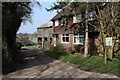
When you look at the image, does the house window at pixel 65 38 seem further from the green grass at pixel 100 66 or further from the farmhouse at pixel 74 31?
the green grass at pixel 100 66

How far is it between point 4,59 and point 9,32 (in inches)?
68.5

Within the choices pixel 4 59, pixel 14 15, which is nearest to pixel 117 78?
pixel 4 59

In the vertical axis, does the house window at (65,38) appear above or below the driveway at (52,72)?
above

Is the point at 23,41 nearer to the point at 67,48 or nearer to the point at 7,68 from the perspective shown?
the point at 67,48

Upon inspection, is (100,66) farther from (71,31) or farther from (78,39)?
(71,31)

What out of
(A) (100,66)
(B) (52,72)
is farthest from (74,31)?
(B) (52,72)

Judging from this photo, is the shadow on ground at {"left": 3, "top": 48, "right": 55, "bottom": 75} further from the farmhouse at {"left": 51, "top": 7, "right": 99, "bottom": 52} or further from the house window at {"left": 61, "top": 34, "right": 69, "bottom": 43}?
the house window at {"left": 61, "top": 34, "right": 69, "bottom": 43}

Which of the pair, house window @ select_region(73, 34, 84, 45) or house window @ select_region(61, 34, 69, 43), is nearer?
house window @ select_region(73, 34, 84, 45)

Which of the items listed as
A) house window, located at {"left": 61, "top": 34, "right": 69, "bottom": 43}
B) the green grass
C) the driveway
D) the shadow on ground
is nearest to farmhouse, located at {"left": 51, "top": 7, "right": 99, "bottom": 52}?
house window, located at {"left": 61, "top": 34, "right": 69, "bottom": 43}

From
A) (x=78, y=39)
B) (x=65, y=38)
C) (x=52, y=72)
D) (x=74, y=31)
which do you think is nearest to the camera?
(x=52, y=72)

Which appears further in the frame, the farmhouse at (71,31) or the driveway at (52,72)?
the farmhouse at (71,31)

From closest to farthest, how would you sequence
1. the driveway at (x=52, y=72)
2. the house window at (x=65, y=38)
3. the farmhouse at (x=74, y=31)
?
1. the driveway at (x=52, y=72)
2. the farmhouse at (x=74, y=31)
3. the house window at (x=65, y=38)

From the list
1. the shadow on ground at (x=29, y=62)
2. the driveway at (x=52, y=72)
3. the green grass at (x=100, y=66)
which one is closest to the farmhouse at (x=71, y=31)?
the green grass at (x=100, y=66)

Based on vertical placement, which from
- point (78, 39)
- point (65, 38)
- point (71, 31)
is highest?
point (71, 31)
